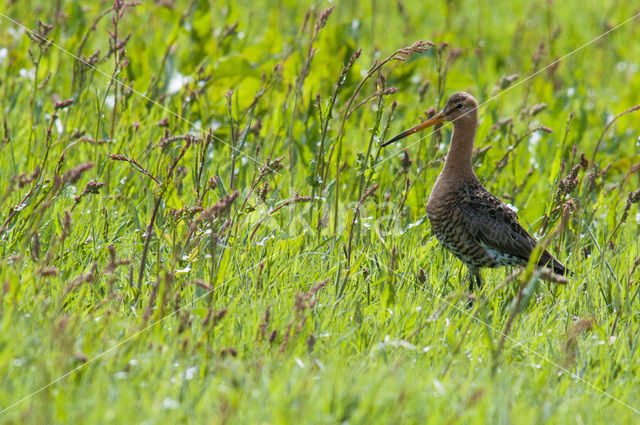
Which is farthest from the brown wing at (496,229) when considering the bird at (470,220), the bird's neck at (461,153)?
the bird's neck at (461,153)

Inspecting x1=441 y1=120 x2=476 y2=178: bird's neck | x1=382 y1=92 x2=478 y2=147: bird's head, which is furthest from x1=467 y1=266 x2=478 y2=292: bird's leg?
x1=382 y1=92 x2=478 y2=147: bird's head

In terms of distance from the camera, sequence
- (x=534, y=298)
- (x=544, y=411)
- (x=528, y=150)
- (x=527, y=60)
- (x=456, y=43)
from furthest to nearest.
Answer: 1. (x=527, y=60)
2. (x=456, y=43)
3. (x=528, y=150)
4. (x=534, y=298)
5. (x=544, y=411)

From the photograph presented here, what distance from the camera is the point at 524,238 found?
4188 millimetres

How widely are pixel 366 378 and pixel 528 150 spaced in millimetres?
3644

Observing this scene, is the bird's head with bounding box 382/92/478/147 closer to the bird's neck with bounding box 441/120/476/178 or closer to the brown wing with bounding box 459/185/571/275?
the bird's neck with bounding box 441/120/476/178

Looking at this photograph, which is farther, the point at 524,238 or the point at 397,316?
the point at 524,238

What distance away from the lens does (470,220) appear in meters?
4.10

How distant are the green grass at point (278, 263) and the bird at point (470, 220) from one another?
171mm

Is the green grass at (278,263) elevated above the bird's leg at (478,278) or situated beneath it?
elevated above

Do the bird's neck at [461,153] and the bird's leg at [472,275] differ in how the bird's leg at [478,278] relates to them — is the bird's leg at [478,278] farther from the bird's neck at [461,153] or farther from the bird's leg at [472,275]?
the bird's neck at [461,153]

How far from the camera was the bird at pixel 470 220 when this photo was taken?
405 centimetres

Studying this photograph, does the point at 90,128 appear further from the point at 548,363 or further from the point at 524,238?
the point at 548,363

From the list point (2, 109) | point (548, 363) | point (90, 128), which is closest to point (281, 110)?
point (90, 128)

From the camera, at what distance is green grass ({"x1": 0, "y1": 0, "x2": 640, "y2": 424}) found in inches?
99.2
